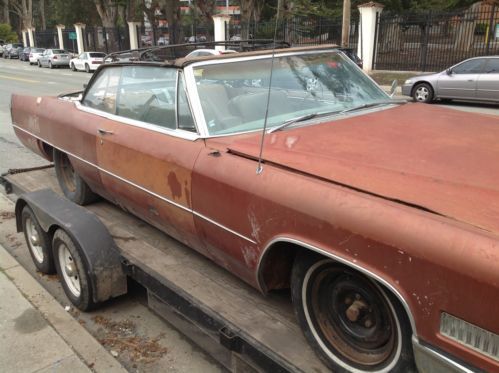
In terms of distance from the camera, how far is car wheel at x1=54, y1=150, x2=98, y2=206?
4684 millimetres

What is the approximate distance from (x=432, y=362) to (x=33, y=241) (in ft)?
11.2

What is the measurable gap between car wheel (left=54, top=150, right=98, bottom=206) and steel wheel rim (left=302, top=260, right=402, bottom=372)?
2.91 metres

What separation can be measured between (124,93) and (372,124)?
2.01 meters

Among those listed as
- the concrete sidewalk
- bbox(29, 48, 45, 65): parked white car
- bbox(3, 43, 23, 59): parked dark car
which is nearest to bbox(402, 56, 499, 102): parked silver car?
the concrete sidewalk

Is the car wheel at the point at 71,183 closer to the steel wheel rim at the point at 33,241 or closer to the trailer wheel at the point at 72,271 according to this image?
the steel wheel rim at the point at 33,241

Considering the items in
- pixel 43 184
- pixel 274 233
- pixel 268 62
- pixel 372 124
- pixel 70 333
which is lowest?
pixel 70 333

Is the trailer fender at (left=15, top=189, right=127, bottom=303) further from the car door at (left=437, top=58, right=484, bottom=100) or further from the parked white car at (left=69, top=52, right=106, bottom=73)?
the parked white car at (left=69, top=52, right=106, bottom=73)

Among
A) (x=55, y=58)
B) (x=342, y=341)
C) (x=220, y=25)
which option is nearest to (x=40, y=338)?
(x=342, y=341)

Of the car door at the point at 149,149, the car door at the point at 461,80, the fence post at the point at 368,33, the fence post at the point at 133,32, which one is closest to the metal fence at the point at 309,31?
the fence post at the point at 368,33

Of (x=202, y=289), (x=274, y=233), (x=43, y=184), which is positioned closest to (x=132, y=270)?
(x=202, y=289)

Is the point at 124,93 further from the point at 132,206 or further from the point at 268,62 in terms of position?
the point at 268,62

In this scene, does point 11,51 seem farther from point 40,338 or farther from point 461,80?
point 40,338

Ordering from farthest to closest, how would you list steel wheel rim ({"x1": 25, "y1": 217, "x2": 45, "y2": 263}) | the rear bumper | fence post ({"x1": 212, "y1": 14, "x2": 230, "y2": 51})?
1. fence post ({"x1": 212, "y1": 14, "x2": 230, "y2": 51})
2. the rear bumper
3. steel wheel rim ({"x1": 25, "y1": 217, "x2": 45, "y2": 263})

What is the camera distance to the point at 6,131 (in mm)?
10422
